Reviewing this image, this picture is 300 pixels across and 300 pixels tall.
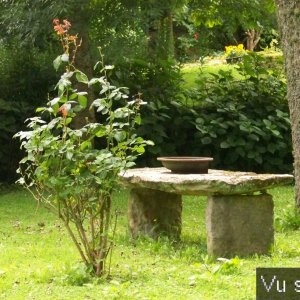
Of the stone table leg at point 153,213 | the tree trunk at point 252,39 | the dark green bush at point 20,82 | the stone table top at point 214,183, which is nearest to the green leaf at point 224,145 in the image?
the dark green bush at point 20,82

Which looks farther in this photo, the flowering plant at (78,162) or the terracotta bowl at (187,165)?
the terracotta bowl at (187,165)

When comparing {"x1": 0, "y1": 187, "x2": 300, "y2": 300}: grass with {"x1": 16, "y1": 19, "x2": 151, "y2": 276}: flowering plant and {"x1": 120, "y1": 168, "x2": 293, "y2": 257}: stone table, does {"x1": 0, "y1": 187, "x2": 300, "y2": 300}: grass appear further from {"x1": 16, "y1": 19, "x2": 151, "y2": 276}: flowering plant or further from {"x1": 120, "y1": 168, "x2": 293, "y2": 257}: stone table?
{"x1": 16, "y1": 19, "x2": 151, "y2": 276}: flowering plant

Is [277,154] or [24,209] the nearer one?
[24,209]

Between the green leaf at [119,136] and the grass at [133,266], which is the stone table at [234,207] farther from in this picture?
the green leaf at [119,136]

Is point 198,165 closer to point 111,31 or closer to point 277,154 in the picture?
point 111,31

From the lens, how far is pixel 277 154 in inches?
514

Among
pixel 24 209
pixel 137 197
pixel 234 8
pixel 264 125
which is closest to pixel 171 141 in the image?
pixel 264 125

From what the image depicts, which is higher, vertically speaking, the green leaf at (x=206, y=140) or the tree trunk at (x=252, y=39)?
the tree trunk at (x=252, y=39)

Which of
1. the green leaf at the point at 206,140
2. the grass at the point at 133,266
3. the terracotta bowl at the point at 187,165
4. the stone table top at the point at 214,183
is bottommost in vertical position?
the grass at the point at 133,266

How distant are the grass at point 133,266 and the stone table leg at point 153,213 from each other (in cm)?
15

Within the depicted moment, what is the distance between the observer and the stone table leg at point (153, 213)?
25.5ft

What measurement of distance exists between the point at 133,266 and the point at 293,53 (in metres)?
2.99

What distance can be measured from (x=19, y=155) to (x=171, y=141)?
8.11ft

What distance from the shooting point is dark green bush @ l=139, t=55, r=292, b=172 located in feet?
41.8
